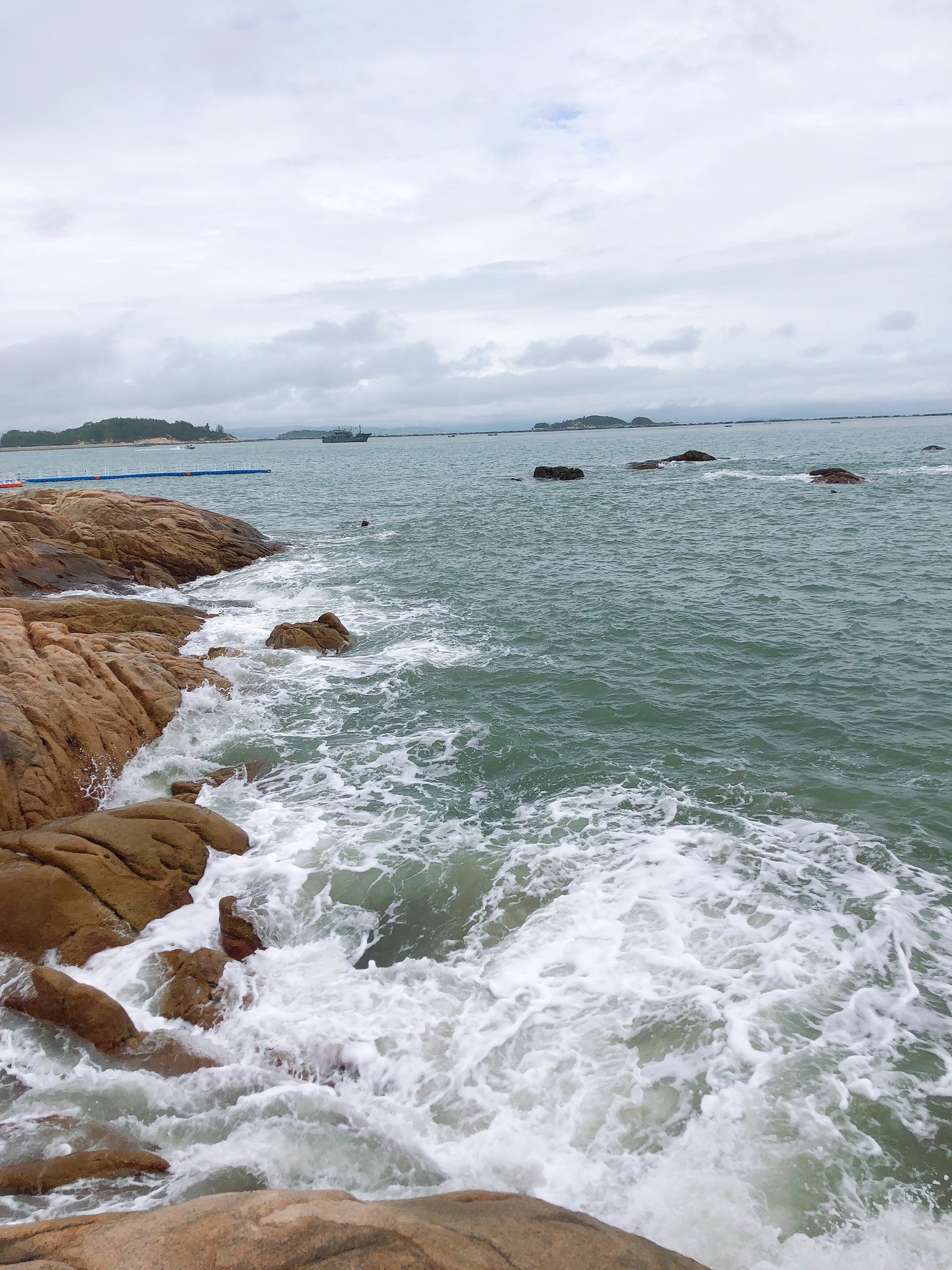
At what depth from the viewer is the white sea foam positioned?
6215mm

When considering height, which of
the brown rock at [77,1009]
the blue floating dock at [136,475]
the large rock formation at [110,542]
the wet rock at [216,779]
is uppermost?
the blue floating dock at [136,475]

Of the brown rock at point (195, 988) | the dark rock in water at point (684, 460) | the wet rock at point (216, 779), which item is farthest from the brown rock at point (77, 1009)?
the dark rock in water at point (684, 460)

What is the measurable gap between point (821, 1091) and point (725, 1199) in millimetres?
1686

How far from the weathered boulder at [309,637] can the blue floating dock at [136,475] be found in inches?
2649

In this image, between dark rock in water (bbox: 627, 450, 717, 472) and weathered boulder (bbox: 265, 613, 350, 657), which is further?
dark rock in water (bbox: 627, 450, 717, 472)

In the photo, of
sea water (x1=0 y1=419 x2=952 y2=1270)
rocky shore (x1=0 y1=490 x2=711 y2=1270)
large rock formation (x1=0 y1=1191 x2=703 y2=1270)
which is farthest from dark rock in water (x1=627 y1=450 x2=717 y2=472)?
large rock formation (x1=0 y1=1191 x2=703 y2=1270)

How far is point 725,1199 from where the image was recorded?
20.0ft

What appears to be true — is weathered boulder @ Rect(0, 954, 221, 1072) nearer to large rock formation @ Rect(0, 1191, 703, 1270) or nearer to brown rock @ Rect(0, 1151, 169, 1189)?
brown rock @ Rect(0, 1151, 169, 1189)

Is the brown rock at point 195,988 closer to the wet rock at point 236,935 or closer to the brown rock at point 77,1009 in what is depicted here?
the wet rock at point 236,935

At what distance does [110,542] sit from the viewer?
29266 millimetres

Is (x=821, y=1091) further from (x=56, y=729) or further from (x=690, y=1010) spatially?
(x=56, y=729)

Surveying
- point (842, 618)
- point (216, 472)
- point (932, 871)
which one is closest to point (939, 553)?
point (842, 618)

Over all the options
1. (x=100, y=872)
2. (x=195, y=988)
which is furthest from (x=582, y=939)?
(x=100, y=872)

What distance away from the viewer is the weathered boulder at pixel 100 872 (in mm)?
8844
